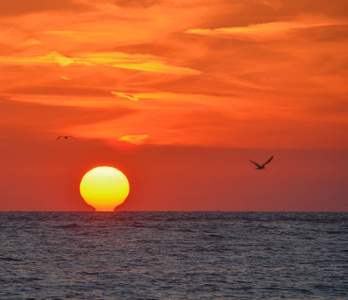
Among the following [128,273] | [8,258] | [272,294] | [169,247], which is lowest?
[272,294]

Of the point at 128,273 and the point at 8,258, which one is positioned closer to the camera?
the point at 128,273

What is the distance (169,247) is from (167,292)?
29.3m

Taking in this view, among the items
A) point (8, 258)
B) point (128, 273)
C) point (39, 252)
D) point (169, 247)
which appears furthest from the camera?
point (169, 247)

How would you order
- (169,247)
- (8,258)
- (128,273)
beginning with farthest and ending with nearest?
1. (169,247)
2. (8,258)
3. (128,273)

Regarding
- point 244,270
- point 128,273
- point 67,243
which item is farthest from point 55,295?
point 67,243

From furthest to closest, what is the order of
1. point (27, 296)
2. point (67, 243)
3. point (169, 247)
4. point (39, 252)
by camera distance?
point (67, 243), point (169, 247), point (39, 252), point (27, 296)

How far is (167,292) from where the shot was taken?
1383 inches

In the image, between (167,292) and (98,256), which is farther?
(98,256)

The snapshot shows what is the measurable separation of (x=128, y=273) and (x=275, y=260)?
49.4 ft

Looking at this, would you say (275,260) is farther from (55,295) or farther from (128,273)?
(55,295)

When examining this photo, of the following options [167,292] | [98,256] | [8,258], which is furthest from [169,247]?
[167,292]

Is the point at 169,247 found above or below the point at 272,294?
above

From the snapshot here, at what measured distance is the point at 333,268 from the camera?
46.6 m

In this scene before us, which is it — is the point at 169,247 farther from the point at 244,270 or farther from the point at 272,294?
the point at 272,294
